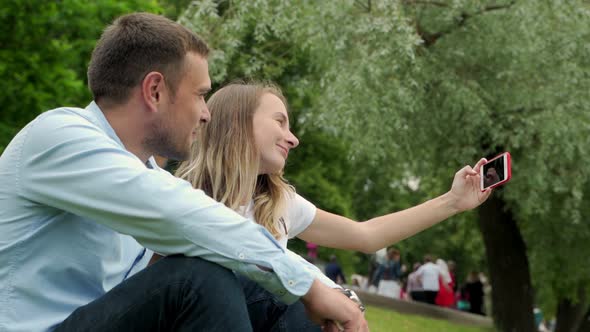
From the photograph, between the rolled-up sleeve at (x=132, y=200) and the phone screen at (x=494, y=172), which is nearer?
the rolled-up sleeve at (x=132, y=200)

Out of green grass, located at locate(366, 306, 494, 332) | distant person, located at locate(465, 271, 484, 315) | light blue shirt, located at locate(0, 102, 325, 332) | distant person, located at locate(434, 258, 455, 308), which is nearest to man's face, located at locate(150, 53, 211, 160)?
light blue shirt, located at locate(0, 102, 325, 332)

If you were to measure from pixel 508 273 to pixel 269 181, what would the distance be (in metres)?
13.9

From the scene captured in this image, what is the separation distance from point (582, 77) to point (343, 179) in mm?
16392

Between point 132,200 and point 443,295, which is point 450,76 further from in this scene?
point 132,200

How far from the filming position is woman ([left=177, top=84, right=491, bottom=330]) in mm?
4016

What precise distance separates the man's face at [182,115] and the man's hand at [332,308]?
609 mm

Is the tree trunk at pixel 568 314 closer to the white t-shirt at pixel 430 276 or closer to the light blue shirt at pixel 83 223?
the white t-shirt at pixel 430 276

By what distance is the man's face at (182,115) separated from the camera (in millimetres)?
2881

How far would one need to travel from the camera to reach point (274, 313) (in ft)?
10.5

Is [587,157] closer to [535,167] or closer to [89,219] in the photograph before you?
[535,167]

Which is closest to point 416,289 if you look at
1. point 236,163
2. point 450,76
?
point 450,76

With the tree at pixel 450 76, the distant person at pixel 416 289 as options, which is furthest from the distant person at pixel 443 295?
the tree at pixel 450 76

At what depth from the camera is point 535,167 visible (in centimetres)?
1324

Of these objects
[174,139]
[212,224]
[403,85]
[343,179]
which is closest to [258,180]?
[174,139]
